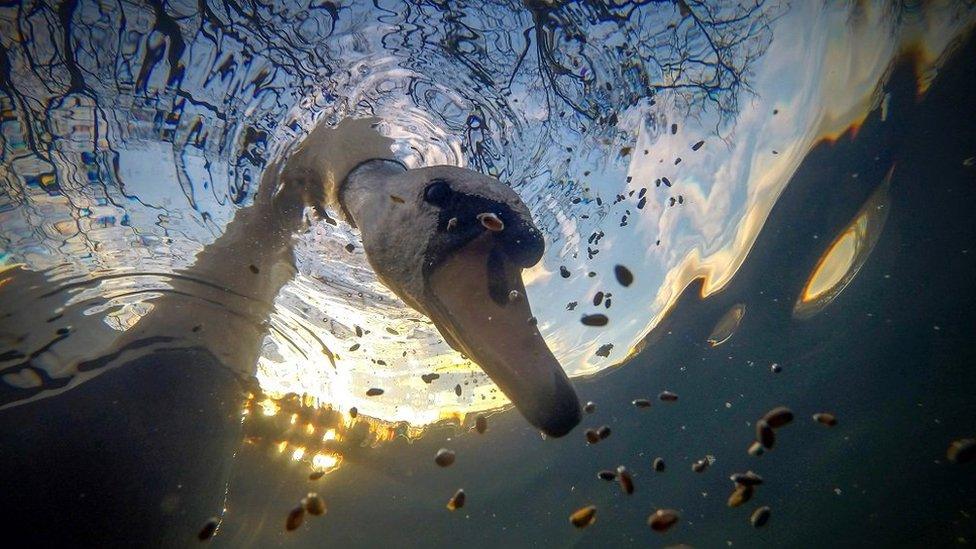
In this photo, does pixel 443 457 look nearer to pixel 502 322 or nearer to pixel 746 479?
pixel 502 322

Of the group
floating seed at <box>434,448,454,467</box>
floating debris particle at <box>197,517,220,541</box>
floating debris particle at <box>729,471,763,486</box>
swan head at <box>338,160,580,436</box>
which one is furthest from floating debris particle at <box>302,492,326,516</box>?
floating debris particle at <box>729,471,763,486</box>

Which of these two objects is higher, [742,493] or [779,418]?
[779,418]

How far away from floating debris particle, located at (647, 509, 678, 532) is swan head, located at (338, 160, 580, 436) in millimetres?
1681

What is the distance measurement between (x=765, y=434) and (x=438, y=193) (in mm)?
4261

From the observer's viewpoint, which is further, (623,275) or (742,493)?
(623,275)

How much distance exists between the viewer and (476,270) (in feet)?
14.1

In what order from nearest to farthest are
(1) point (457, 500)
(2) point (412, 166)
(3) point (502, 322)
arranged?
(3) point (502, 322) < (1) point (457, 500) < (2) point (412, 166)

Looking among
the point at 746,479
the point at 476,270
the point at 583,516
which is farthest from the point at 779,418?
the point at 476,270

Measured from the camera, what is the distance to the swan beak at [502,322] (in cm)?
369

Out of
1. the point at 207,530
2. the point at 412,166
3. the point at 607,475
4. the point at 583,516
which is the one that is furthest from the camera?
the point at 412,166

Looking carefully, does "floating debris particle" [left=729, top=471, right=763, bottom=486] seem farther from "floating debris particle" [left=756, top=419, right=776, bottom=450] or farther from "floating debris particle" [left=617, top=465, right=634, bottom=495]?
"floating debris particle" [left=617, top=465, right=634, bottom=495]

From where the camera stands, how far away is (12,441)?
15.3ft

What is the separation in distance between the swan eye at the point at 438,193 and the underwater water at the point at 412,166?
7.33 feet

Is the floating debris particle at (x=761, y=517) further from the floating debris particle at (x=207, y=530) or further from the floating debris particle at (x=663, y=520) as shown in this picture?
the floating debris particle at (x=207, y=530)
